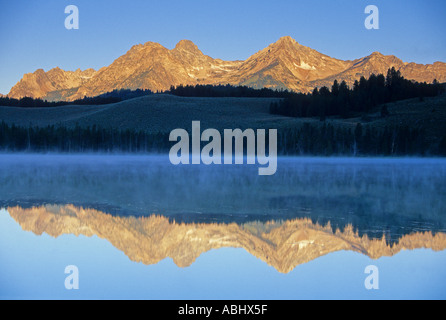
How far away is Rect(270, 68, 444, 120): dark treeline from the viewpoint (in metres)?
123

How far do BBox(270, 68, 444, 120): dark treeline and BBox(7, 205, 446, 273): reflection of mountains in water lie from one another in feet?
352

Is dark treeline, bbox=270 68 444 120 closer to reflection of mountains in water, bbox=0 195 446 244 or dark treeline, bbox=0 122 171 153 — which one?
dark treeline, bbox=0 122 171 153

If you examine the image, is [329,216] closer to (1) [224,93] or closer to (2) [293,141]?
(2) [293,141]

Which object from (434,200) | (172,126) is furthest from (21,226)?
(172,126)

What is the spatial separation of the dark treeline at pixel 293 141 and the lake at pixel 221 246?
66.2 meters

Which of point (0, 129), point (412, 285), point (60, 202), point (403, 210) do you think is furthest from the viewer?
point (0, 129)

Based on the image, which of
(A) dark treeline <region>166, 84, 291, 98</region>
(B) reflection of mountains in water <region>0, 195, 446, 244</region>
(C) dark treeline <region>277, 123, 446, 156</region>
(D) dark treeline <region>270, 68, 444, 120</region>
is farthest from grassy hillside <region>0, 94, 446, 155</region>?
(B) reflection of mountains in water <region>0, 195, 446, 244</region>

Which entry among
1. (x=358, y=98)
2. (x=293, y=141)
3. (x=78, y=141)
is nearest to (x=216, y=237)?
(x=293, y=141)

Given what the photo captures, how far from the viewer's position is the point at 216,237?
11.7 m

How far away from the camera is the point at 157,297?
764 centimetres

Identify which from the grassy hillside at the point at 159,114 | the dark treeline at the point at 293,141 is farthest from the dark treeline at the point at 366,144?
the grassy hillside at the point at 159,114

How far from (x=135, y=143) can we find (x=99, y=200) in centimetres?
8017
